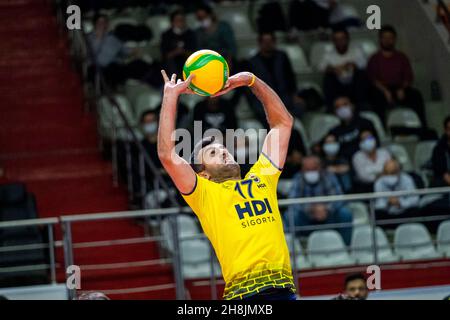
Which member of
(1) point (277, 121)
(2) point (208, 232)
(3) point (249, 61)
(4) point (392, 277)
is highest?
(3) point (249, 61)

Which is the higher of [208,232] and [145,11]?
[145,11]

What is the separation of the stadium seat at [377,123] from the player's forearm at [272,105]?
638 centimetres

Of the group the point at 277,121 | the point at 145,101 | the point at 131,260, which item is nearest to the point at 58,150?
the point at 145,101

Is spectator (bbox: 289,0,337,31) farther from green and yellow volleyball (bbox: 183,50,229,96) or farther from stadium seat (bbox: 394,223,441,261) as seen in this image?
green and yellow volleyball (bbox: 183,50,229,96)

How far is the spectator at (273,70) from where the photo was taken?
45.2 feet

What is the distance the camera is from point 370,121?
43.7 ft

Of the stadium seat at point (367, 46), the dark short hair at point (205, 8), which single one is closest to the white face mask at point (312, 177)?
the stadium seat at point (367, 46)

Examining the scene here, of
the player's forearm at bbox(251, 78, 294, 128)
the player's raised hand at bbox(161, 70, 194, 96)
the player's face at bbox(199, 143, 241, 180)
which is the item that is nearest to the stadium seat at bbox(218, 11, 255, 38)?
the player's forearm at bbox(251, 78, 294, 128)

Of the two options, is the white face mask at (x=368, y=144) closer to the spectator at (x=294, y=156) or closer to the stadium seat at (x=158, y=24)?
the spectator at (x=294, y=156)

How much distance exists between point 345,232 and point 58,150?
4022mm

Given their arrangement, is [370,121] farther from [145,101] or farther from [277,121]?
[277,121]

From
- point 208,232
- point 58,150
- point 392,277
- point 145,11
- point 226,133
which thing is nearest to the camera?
point 208,232

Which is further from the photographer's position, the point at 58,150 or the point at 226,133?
the point at 58,150

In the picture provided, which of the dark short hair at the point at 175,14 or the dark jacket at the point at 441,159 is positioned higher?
the dark short hair at the point at 175,14
